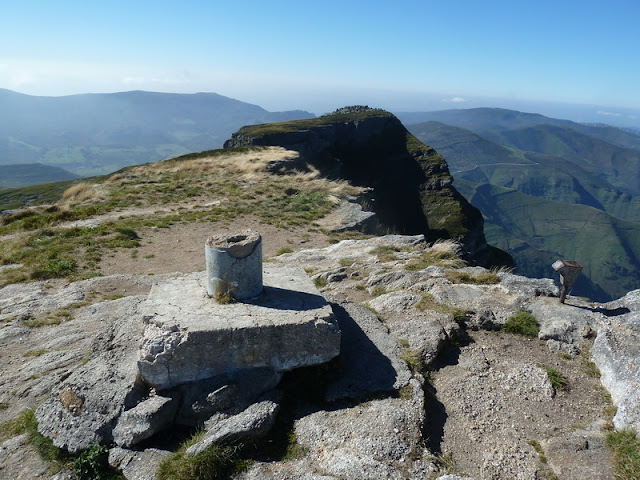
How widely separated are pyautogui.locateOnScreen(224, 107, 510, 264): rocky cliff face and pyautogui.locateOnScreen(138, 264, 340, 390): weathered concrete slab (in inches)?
1630

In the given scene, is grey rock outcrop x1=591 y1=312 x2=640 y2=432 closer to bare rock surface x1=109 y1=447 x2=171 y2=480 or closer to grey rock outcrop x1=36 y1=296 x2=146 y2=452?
bare rock surface x1=109 y1=447 x2=171 y2=480

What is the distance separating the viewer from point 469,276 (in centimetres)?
1133

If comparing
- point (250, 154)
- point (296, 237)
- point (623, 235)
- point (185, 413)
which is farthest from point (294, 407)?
point (623, 235)

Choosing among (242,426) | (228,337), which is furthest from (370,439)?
(228,337)

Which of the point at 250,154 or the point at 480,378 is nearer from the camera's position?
Result: the point at 480,378

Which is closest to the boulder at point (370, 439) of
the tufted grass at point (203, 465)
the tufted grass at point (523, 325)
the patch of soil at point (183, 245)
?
the tufted grass at point (203, 465)

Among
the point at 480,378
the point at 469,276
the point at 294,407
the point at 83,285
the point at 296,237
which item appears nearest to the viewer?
the point at 294,407

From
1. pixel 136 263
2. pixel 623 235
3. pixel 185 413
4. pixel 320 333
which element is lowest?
pixel 623 235

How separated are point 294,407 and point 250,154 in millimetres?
36231

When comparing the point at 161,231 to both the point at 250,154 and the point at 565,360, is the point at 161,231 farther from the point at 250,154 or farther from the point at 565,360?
the point at 250,154

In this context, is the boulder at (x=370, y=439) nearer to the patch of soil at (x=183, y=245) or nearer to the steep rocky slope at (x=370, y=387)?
the steep rocky slope at (x=370, y=387)

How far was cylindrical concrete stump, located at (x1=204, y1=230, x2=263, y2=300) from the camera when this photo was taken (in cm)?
777

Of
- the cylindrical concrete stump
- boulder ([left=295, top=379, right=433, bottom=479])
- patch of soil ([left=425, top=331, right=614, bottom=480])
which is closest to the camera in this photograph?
boulder ([left=295, top=379, right=433, bottom=479])

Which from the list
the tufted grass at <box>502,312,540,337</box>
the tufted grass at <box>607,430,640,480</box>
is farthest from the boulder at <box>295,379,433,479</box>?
the tufted grass at <box>502,312,540,337</box>
